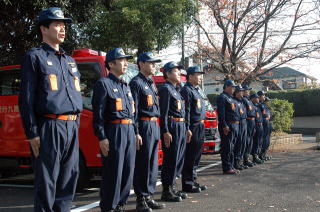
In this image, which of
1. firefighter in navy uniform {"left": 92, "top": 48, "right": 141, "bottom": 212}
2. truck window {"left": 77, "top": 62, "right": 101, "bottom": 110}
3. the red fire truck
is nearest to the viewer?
firefighter in navy uniform {"left": 92, "top": 48, "right": 141, "bottom": 212}

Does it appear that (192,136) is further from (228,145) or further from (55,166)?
(55,166)

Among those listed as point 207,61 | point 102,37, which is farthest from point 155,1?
point 207,61

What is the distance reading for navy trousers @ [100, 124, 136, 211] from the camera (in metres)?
4.41

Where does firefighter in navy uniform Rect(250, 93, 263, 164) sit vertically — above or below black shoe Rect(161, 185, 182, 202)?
above

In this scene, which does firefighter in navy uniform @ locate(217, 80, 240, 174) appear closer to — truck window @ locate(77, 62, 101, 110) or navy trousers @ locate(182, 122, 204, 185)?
navy trousers @ locate(182, 122, 204, 185)

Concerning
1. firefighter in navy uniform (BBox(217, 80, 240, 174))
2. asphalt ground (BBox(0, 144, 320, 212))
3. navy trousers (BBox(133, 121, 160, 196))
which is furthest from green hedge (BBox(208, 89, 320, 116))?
navy trousers (BBox(133, 121, 160, 196))

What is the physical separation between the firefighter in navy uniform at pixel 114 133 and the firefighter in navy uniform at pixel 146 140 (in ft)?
1.45

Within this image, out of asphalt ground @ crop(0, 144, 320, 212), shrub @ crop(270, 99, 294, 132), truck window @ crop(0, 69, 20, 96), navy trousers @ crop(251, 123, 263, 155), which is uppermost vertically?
truck window @ crop(0, 69, 20, 96)

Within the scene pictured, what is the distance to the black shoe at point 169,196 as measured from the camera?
18.5ft

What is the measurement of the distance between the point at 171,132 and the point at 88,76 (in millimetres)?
1850

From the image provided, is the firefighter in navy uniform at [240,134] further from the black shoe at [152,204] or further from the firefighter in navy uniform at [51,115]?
the firefighter in navy uniform at [51,115]

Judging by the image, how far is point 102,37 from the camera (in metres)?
12.7

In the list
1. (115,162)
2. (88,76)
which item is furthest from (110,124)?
(88,76)

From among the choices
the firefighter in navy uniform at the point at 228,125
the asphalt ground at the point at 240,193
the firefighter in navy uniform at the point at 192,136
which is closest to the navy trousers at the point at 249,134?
the asphalt ground at the point at 240,193
